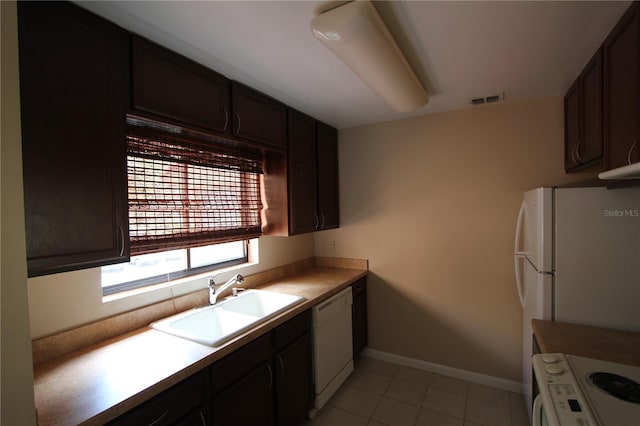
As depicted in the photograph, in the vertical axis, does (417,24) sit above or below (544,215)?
above

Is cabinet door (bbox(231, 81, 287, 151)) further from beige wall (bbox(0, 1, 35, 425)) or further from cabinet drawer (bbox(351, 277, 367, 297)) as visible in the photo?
cabinet drawer (bbox(351, 277, 367, 297))

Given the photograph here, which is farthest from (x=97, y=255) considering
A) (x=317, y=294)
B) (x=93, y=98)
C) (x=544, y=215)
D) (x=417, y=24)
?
(x=544, y=215)

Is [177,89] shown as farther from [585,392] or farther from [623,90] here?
[585,392]

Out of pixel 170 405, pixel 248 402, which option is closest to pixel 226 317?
pixel 248 402

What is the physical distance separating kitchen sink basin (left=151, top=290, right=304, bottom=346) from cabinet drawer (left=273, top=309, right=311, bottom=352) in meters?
0.10

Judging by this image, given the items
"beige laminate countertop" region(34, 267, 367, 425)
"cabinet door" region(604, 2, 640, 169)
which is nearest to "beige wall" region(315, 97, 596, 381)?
"cabinet door" region(604, 2, 640, 169)

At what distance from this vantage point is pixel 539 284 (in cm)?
171

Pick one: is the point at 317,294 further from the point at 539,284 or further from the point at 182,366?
the point at 539,284

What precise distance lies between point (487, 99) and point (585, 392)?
200 centimetres

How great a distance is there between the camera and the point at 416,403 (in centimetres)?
225

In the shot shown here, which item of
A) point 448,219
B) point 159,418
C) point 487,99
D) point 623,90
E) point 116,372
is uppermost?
point 487,99

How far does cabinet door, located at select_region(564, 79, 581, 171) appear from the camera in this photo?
Answer: 6.19ft

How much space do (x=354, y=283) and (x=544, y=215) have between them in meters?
1.57

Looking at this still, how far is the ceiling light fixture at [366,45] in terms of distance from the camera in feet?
3.80
